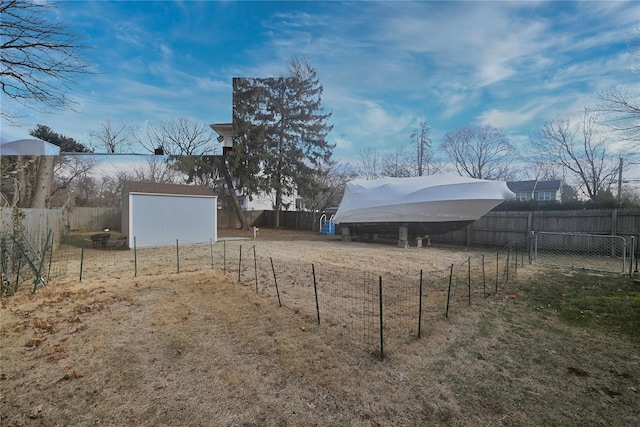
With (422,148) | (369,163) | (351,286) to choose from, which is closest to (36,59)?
(351,286)

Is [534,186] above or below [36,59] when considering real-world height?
above

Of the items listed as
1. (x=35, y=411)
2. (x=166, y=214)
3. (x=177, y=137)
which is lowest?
(x=35, y=411)

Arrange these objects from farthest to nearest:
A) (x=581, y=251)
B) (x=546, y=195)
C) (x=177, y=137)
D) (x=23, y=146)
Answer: (x=546, y=195) < (x=581, y=251) < (x=177, y=137) < (x=23, y=146)

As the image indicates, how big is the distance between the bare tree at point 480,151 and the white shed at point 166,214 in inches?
711

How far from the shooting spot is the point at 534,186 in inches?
994

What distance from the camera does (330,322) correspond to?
372 centimetres

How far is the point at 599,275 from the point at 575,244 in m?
4.34

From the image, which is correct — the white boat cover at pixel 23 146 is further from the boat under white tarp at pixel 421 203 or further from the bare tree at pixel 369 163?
the bare tree at pixel 369 163

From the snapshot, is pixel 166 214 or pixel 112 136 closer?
pixel 112 136

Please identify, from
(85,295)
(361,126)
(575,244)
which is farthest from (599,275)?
(85,295)

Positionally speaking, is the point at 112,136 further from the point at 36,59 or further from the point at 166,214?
the point at 166,214

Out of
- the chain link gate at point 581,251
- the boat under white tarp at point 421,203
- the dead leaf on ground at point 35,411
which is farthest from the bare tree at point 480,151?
the dead leaf on ground at point 35,411

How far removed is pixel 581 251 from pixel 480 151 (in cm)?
1373

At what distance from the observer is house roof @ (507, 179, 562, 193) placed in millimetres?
23625
